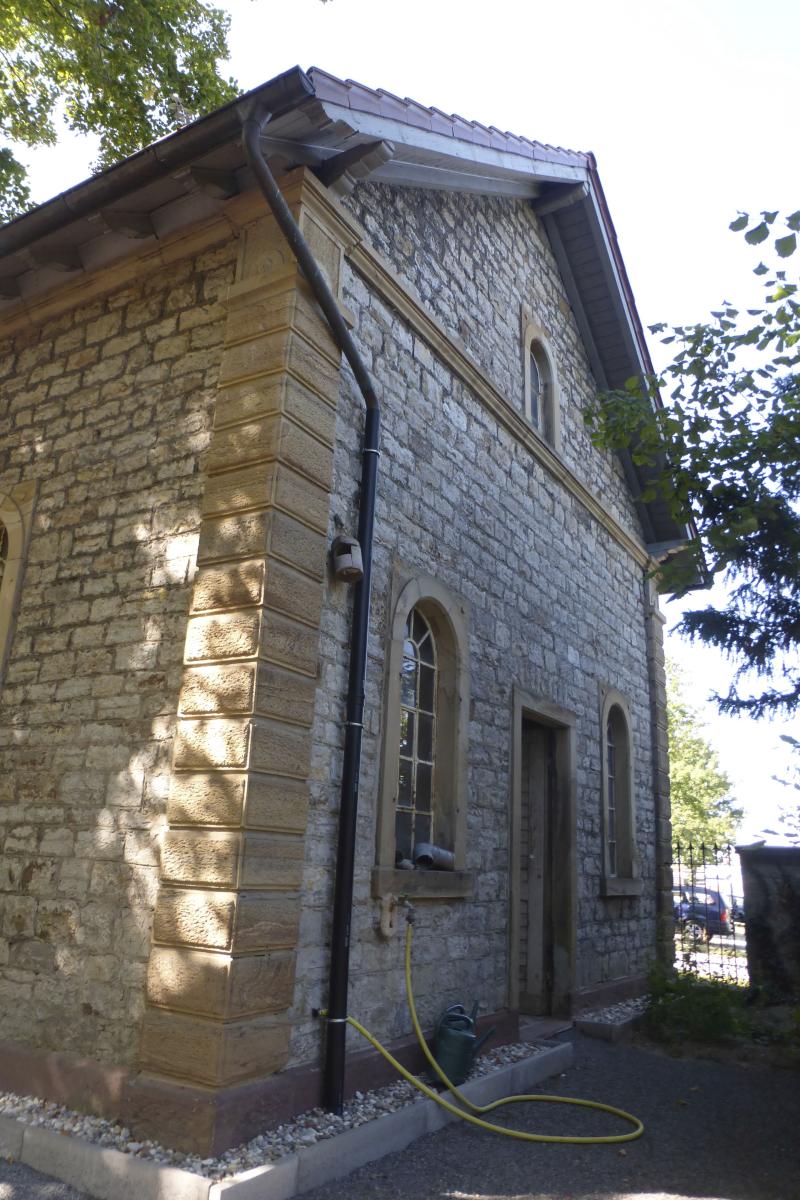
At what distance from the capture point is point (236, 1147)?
374 centimetres

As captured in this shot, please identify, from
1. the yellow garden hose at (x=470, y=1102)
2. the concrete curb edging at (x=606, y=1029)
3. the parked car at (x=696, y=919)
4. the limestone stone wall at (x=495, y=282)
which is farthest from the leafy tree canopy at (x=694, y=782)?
the yellow garden hose at (x=470, y=1102)

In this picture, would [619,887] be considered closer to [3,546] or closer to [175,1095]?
[175,1095]

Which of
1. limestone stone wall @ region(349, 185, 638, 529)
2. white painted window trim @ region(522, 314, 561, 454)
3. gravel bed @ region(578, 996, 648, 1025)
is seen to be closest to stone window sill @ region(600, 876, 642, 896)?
gravel bed @ region(578, 996, 648, 1025)

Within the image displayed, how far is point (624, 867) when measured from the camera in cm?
973

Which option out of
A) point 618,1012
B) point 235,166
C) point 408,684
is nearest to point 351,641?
point 408,684

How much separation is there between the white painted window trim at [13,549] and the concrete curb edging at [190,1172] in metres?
2.58

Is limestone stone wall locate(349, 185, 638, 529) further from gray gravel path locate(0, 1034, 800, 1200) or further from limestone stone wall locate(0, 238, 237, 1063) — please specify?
gray gravel path locate(0, 1034, 800, 1200)

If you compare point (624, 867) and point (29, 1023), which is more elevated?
point (624, 867)

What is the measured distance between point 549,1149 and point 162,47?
33.7ft

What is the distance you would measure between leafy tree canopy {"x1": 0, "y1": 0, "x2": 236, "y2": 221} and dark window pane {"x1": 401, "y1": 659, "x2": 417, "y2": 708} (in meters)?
6.54

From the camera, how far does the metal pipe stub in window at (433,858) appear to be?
570cm

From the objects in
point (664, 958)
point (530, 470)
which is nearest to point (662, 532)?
point (530, 470)

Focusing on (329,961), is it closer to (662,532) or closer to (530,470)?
(530,470)

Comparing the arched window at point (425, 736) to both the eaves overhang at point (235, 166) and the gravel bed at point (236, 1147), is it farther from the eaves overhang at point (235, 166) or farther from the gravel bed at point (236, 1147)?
the eaves overhang at point (235, 166)
